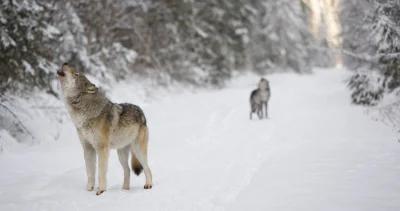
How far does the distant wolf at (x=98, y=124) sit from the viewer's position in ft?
A: 21.0

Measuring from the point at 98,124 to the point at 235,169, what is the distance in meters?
2.97

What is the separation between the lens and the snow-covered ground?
5996mm

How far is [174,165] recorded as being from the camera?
8.88 m

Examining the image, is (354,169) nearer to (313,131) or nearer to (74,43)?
(313,131)

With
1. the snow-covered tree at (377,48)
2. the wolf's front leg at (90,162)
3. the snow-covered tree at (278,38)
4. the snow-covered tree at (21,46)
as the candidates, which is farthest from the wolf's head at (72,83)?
the snow-covered tree at (278,38)

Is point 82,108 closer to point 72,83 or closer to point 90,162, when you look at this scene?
point 72,83

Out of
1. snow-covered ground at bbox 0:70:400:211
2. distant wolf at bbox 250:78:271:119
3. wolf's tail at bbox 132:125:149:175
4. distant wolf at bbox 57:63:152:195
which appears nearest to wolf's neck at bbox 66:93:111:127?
distant wolf at bbox 57:63:152:195

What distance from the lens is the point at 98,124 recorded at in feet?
21.1

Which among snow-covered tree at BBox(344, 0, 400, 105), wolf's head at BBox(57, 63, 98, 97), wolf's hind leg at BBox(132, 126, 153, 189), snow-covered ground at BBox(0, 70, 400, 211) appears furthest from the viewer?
snow-covered tree at BBox(344, 0, 400, 105)

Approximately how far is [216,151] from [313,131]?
3.95 meters

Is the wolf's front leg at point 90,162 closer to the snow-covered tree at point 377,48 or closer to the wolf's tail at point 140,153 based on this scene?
the wolf's tail at point 140,153

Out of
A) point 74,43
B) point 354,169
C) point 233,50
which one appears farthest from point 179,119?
point 233,50

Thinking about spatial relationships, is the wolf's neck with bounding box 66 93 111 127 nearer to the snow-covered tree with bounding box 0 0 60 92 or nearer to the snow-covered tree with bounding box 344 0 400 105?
the snow-covered tree with bounding box 0 0 60 92

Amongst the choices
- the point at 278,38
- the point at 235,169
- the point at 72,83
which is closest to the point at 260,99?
the point at 235,169
